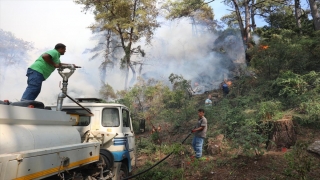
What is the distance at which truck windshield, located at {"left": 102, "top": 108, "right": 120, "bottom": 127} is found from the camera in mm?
5507

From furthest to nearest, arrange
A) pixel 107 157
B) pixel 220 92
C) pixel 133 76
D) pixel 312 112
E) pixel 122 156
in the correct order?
pixel 133 76, pixel 220 92, pixel 312 112, pixel 122 156, pixel 107 157

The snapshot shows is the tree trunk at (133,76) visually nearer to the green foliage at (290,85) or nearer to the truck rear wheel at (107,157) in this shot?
the green foliage at (290,85)

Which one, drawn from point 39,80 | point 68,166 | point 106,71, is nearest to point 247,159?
point 68,166

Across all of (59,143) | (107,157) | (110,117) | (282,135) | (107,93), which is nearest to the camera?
(59,143)

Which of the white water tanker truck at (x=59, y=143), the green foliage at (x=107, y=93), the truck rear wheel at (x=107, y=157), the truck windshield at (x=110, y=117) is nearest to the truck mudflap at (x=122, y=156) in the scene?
the white water tanker truck at (x=59, y=143)

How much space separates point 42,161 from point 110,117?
2948 millimetres

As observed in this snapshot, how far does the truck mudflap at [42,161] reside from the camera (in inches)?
88.4

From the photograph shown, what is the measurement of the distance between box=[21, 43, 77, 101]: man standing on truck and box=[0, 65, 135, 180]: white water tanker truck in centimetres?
21

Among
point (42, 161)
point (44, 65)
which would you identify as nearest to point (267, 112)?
point (44, 65)

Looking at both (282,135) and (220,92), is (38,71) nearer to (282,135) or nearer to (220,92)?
(282,135)

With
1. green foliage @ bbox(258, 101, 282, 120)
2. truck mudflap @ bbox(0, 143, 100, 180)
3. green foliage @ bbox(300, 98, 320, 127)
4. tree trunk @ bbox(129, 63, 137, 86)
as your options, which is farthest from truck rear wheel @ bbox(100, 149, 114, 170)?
tree trunk @ bbox(129, 63, 137, 86)

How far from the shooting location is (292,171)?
5230 millimetres

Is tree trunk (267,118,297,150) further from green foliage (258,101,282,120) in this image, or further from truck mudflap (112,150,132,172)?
truck mudflap (112,150,132,172)

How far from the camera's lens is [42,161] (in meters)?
2.65
